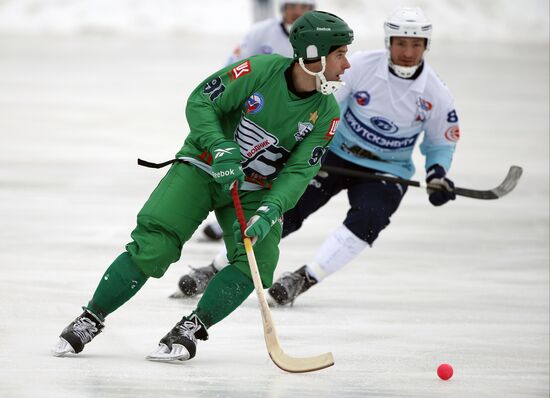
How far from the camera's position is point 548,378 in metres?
4.71

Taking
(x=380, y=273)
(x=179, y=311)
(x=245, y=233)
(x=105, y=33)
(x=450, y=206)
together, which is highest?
(x=245, y=233)

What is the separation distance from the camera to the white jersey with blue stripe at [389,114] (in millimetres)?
5746

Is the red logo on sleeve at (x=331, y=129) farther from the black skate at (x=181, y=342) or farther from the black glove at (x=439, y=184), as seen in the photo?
the black glove at (x=439, y=184)

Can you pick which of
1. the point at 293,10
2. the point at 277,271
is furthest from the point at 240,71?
the point at 293,10

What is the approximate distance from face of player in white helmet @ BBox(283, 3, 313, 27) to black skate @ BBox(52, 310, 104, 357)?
12.1 feet

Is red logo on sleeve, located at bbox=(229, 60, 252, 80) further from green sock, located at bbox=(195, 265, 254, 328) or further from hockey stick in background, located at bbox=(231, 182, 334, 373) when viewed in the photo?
green sock, located at bbox=(195, 265, 254, 328)

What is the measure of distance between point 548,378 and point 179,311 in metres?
1.54

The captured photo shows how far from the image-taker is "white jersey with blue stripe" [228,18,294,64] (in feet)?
25.7

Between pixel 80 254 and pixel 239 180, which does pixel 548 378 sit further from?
pixel 80 254

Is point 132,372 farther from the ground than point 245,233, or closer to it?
closer to it

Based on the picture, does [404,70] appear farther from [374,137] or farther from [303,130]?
[303,130]

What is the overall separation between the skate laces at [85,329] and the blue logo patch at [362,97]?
1921 millimetres

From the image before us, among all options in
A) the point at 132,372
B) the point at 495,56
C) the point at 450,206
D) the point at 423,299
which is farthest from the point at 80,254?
the point at 495,56

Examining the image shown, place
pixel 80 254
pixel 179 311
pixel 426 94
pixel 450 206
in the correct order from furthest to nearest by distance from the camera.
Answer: pixel 450 206 < pixel 80 254 < pixel 426 94 < pixel 179 311
